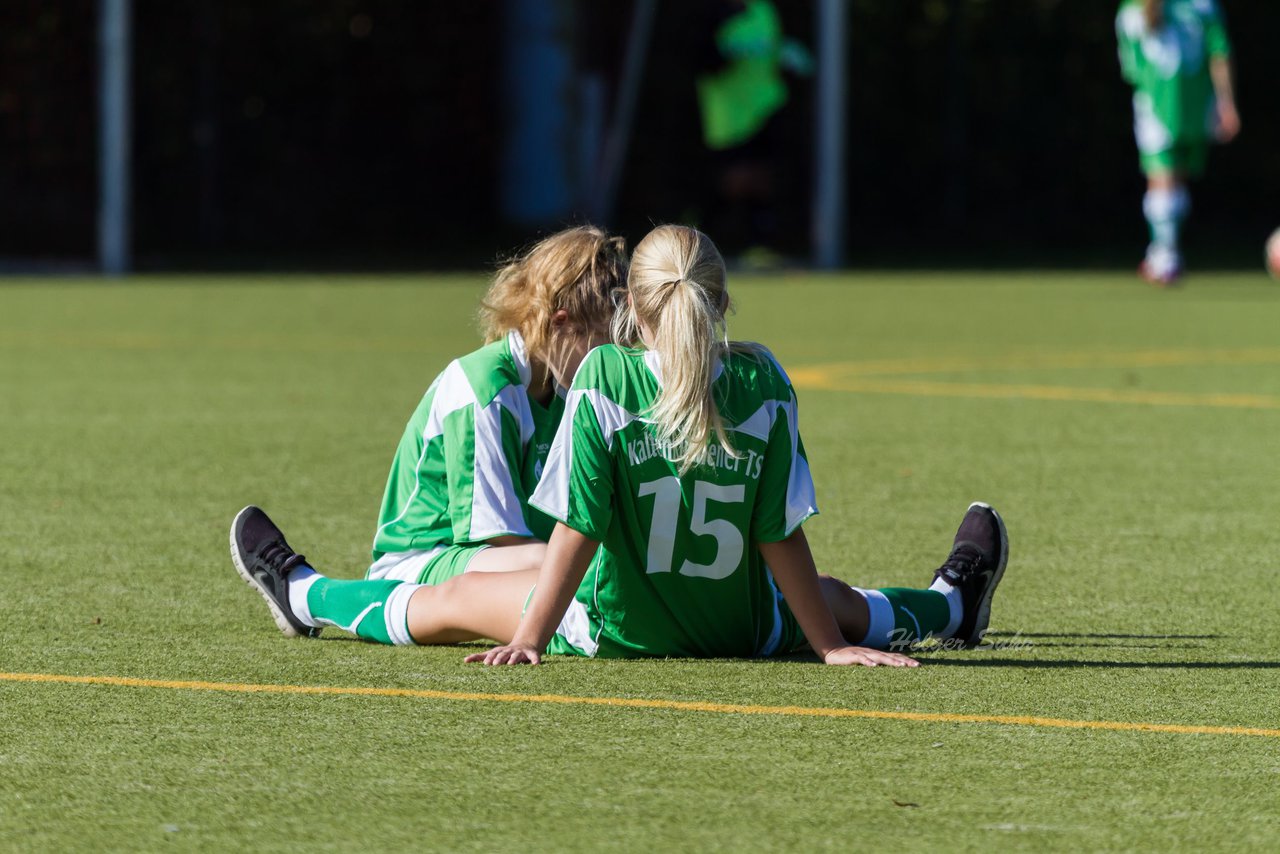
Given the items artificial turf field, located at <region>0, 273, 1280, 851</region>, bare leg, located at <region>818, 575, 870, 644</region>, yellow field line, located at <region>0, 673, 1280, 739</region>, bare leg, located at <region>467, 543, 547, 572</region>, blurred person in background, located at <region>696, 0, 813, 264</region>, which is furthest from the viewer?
blurred person in background, located at <region>696, 0, 813, 264</region>

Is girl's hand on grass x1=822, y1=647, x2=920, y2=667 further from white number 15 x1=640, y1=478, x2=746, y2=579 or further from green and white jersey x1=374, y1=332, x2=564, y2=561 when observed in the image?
green and white jersey x1=374, y1=332, x2=564, y2=561

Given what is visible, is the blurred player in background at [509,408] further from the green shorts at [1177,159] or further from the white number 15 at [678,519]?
the green shorts at [1177,159]

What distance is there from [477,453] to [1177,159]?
12.8 meters

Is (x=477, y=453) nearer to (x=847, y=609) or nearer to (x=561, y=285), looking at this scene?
(x=561, y=285)

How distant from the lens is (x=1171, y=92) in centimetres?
1634

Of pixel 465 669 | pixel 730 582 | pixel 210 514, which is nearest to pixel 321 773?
pixel 465 669

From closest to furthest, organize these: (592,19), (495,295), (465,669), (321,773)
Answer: (321,773), (465,669), (495,295), (592,19)

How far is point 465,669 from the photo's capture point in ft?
14.4

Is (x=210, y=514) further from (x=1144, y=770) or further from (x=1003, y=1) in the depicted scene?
(x=1003, y=1)

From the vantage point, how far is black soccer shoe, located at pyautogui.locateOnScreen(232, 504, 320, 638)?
15.8 feet

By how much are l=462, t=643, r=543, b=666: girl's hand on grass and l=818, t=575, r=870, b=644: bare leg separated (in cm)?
63

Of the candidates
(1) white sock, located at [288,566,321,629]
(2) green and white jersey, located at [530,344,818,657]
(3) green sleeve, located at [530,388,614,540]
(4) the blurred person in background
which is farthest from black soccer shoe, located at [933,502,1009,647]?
(4) the blurred person in background

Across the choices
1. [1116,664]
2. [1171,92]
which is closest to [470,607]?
[1116,664]

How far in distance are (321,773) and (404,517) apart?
1.57m
